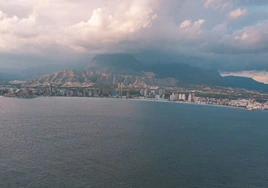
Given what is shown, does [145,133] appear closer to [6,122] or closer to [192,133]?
[192,133]

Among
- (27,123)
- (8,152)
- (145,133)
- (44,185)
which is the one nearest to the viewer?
(44,185)

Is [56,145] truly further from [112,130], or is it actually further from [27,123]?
[27,123]

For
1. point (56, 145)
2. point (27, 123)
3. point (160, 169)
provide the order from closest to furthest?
point (160, 169) → point (56, 145) → point (27, 123)

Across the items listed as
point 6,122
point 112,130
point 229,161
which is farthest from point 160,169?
point 6,122

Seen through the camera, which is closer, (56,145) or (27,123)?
(56,145)

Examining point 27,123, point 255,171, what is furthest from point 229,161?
point 27,123

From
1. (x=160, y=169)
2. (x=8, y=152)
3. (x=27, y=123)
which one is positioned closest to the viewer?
(x=160, y=169)

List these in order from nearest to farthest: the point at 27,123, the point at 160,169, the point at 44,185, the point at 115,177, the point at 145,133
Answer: the point at 44,185, the point at 115,177, the point at 160,169, the point at 145,133, the point at 27,123

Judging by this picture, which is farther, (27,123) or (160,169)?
(27,123)
